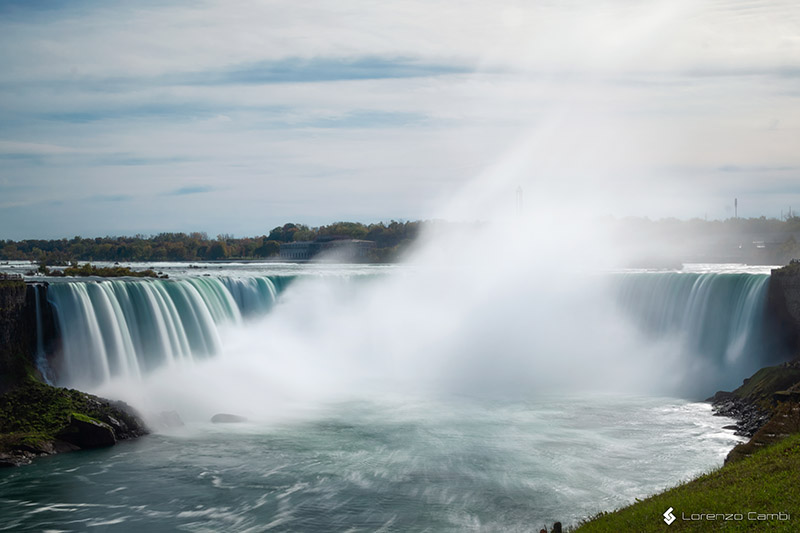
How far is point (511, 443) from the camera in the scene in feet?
71.9

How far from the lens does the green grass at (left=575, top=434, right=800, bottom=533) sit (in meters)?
11.0

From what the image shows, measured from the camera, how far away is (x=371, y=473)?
19172 mm

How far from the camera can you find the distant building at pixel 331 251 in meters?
120

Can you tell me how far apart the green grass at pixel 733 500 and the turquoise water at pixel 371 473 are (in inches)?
112

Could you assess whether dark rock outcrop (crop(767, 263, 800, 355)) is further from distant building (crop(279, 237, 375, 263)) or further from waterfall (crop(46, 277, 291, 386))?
distant building (crop(279, 237, 375, 263))

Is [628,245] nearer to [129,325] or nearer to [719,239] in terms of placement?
[719,239]

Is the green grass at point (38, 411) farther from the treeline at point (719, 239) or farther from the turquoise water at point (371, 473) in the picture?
the treeline at point (719, 239)

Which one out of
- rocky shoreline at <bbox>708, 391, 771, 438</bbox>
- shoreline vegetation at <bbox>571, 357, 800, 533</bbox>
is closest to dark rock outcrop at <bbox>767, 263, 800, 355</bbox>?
rocky shoreline at <bbox>708, 391, 771, 438</bbox>

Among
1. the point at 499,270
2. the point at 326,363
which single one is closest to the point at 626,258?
the point at 499,270

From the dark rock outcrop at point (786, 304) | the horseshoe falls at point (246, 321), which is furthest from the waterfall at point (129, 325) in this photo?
the dark rock outcrop at point (786, 304)

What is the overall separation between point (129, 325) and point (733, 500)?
23.1m

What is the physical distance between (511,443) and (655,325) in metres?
16.3

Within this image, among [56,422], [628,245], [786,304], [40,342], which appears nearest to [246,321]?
[40,342]

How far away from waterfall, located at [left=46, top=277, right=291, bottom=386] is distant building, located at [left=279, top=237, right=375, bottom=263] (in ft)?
274
